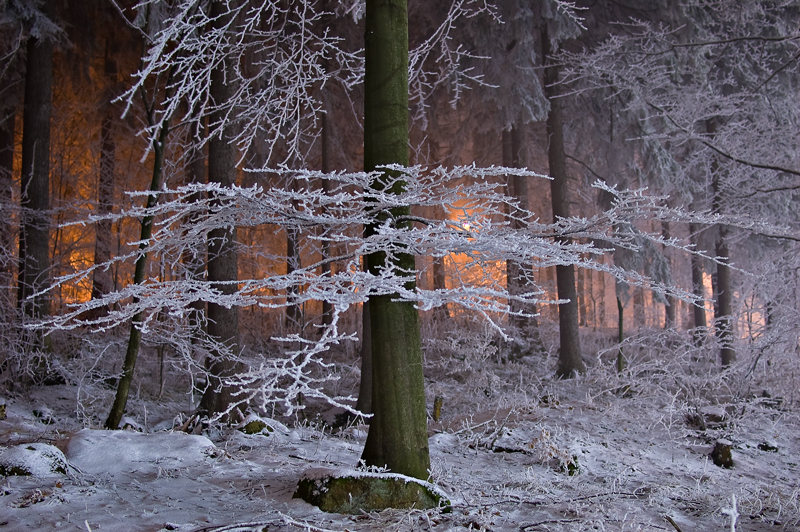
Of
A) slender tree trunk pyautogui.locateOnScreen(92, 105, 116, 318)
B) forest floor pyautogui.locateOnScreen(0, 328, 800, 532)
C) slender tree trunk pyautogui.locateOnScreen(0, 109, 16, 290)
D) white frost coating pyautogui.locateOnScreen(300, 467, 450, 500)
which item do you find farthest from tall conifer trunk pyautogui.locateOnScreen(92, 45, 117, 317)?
white frost coating pyautogui.locateOnScreen(300, 467, 450, 500)

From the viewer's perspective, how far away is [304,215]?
4.13m

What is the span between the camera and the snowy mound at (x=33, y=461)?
460 cm

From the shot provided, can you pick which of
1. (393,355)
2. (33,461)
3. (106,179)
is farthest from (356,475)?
(106,179)

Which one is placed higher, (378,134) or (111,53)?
(111,53)

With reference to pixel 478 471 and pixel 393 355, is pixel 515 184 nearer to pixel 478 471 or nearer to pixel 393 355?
pixel 478 471

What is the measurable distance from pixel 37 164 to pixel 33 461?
301 inches

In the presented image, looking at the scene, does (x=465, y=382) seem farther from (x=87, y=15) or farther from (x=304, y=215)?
(x=87, y=15)

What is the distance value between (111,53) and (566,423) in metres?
15.1

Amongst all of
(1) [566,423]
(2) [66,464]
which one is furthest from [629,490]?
(2) [66,464]

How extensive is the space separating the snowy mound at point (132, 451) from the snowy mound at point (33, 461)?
0.30m

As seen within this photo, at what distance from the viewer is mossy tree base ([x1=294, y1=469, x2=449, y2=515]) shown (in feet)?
13.6

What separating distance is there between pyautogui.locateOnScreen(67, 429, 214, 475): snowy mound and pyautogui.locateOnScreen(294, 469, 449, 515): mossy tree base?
5.52 feet

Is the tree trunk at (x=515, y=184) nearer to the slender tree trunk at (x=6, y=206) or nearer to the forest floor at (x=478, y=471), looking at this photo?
the forest floor at (x=478, y=471)

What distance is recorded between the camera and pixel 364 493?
420 centimetres
